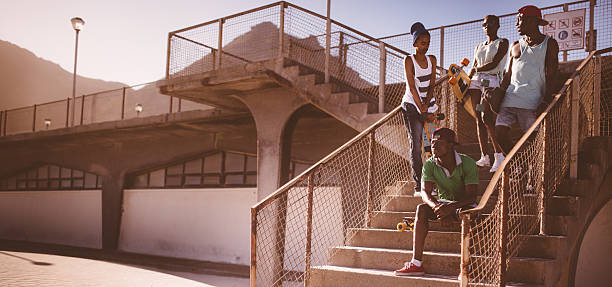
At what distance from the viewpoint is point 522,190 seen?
540 centimetres

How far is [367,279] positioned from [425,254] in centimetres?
58

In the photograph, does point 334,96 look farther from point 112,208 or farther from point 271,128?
point 112,208

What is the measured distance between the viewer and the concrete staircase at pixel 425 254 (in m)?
4.62

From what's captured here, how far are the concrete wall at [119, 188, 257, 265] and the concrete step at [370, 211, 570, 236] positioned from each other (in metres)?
9.52

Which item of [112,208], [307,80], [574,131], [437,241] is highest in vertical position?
[307,80]

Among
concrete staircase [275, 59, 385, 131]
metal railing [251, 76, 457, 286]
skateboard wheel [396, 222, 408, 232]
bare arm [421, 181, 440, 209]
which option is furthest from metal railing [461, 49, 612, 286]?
concrete staircase [275, 59, 385, 131]

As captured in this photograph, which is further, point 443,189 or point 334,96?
point 334,96

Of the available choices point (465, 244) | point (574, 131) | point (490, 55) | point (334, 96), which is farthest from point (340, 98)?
point (465, 244)

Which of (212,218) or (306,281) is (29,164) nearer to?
(212,218)

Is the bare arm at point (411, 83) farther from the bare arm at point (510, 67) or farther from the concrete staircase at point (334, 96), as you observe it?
the concrete staircase at point (334, 96)

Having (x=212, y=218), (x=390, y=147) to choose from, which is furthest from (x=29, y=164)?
(x=390, y=147)

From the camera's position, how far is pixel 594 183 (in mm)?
5699

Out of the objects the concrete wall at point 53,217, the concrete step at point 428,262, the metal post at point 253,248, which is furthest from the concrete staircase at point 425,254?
the concrete wall at point 53,217

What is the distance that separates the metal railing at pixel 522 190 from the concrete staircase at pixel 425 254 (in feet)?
0.48
